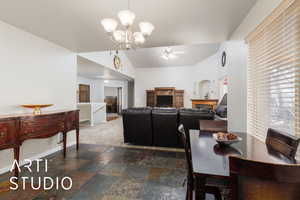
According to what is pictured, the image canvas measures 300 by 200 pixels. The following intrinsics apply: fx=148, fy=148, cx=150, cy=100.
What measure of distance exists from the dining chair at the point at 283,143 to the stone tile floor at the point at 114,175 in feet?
3.66

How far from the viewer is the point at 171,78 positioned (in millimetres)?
8734

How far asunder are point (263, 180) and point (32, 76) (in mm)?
3477

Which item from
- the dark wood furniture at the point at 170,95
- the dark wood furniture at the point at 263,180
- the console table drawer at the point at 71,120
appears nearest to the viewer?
the dark wood furniture at the point at 263,180

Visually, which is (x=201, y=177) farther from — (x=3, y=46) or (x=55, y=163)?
(x=3, y=46)

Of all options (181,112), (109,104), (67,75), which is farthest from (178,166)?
(109,104)

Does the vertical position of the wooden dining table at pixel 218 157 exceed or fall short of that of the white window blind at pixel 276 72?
it falls short

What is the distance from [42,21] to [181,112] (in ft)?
9.90

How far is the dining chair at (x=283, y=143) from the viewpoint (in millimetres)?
1121

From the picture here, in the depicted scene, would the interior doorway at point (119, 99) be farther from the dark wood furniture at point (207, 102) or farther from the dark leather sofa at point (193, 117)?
the dark leather sofa at point (193, 117)

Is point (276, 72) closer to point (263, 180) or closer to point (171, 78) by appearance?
point (263, 180)

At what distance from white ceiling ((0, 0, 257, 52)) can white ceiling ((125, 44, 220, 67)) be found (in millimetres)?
3959

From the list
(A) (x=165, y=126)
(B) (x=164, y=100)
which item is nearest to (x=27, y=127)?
(A) (x=165, y=126)

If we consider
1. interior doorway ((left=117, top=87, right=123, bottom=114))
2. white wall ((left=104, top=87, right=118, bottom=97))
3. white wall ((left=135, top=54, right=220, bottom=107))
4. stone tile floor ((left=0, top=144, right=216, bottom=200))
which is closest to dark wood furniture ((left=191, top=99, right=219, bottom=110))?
white wall ((left=135, top=54, right=220, bottom=107))

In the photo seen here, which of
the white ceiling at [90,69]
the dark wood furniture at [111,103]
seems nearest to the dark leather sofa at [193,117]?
the white ceiling at [90,69]
